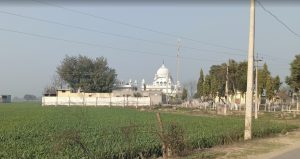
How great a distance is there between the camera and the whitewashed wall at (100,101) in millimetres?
94875

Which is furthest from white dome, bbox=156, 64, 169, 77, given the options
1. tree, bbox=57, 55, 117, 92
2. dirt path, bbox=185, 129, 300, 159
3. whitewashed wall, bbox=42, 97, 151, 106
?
dirt path, bbox=185, 129, 300, 159

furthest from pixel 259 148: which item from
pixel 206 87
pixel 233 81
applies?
pixel 206 87

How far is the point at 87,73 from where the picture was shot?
11294 cm

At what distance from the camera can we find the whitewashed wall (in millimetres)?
94875

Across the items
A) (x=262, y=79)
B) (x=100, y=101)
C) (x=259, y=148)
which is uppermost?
(x=262, y=79)

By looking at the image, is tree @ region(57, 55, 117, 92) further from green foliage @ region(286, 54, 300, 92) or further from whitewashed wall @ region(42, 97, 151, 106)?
green foliage @ region(286, 54, 300, 92)

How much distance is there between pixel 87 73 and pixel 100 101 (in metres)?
17.1

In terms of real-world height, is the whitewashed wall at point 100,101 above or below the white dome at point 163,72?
below

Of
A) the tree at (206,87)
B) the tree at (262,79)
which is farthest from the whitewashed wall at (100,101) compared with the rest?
the tree at (262,79)

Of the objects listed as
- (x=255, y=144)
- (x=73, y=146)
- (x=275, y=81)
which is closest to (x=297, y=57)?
(x=275, y=81)

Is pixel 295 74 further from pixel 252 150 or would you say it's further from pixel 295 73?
pixel 252 150

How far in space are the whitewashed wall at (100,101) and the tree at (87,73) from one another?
586 inches

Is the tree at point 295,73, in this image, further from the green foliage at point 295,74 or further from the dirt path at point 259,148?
the dirt path at point 259,148

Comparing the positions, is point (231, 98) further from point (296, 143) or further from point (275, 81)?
point (296, 143)
